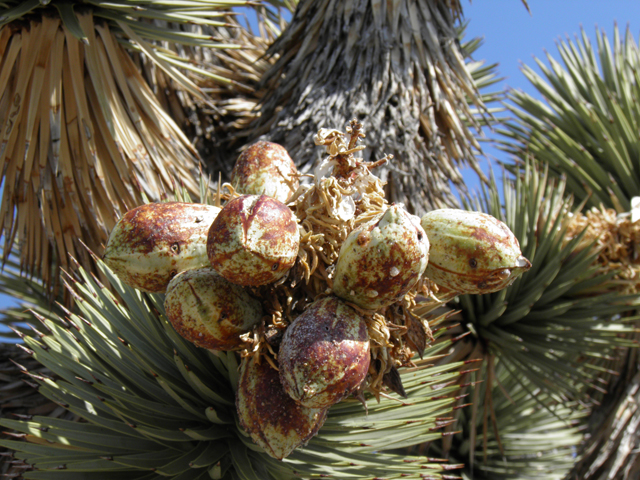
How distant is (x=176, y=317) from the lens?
1078 millimetres

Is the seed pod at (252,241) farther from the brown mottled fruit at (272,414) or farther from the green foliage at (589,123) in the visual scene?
the green foliage at (589,123)

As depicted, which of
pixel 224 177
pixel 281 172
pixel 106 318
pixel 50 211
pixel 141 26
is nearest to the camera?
pixel 281 172

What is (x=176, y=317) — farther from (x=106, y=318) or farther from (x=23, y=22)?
(x=23, y=22)

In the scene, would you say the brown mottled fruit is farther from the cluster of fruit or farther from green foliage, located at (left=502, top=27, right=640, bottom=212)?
green foliage, located at (left=502, top=27, right=640, bottom=212)

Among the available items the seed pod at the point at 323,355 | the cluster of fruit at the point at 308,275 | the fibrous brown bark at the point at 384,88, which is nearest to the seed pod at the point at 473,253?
the cluster of fruit at the point at 308,275

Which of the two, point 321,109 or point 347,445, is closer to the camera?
point 347,445

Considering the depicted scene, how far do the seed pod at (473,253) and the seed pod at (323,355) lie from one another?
0.66 ft

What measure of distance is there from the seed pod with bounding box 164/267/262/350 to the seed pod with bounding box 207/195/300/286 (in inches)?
2.9

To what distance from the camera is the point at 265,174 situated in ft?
4.30

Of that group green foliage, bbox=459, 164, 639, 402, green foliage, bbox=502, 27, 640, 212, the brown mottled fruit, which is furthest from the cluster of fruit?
green foliage, bbox=502, 27, 640, 212

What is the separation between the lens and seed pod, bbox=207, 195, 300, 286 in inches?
38.5

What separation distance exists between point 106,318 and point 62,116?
3.12ft

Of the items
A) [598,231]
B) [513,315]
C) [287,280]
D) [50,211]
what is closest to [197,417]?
[287,280]

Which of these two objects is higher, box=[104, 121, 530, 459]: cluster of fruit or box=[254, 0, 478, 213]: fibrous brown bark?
box=[254, 0, 478, 213]: fibrous brown bark
